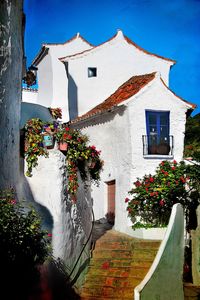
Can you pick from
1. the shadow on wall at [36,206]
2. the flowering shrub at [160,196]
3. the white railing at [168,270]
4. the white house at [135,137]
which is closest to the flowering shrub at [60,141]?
the shadow on wall at [36,206]

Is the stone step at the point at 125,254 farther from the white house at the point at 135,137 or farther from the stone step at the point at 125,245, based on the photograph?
the white house at the point at 135,137

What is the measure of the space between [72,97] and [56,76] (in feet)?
7.42

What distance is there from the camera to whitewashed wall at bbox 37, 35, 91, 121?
2011cm

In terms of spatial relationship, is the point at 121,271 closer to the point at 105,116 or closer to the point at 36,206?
the point at 36,206

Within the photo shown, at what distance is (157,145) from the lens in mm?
14953

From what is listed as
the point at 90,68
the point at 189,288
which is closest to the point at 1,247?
the point at 189,288

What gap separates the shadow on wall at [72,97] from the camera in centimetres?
1878

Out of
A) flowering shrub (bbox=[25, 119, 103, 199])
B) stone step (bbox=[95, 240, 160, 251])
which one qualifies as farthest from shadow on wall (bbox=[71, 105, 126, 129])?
stone step (bbox=[95, 240, 160, 251])

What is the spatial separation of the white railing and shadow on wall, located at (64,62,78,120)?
10.4 m

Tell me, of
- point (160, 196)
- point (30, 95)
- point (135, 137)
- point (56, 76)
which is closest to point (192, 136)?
point (135, 137)

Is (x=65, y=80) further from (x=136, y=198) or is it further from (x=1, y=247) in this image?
(x=1, y=247)

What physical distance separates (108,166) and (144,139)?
6.84 feet

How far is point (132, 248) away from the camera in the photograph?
11.8 m

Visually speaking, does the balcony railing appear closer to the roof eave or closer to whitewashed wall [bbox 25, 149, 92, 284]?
whitewashed wall [bbox 25, 149, 92, 284]
